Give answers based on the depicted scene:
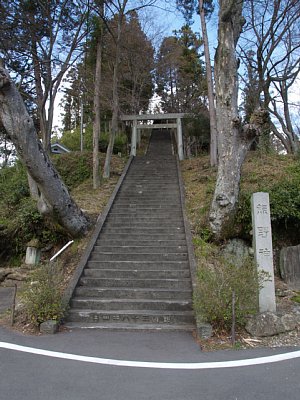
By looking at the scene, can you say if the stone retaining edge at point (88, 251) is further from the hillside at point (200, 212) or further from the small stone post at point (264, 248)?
the small stone post at point (264, 248)

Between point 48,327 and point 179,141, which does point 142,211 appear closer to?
point 48,327

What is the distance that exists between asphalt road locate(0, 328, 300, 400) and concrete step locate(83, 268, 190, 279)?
2.31m

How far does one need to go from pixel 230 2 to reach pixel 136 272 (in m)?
6.94

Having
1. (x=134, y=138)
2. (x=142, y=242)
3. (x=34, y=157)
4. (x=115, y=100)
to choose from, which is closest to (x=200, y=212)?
(x=142, y=242)

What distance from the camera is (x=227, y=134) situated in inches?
341

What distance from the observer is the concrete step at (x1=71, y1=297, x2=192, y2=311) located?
6324 mm

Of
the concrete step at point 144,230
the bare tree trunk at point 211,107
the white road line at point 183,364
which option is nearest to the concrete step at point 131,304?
the white road line at point 183,364

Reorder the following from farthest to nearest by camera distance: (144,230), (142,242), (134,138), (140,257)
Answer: (134,138) < (144,230) < (142,242) < (140,257)

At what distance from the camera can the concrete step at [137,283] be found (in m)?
7.02

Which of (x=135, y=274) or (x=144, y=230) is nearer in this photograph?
(x=135, y=274)

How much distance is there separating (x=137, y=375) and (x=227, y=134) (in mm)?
6328

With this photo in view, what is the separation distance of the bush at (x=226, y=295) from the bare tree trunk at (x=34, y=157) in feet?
14.3

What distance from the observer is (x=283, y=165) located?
1294 cm

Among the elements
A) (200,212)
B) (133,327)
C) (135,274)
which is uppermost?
(200,212)
